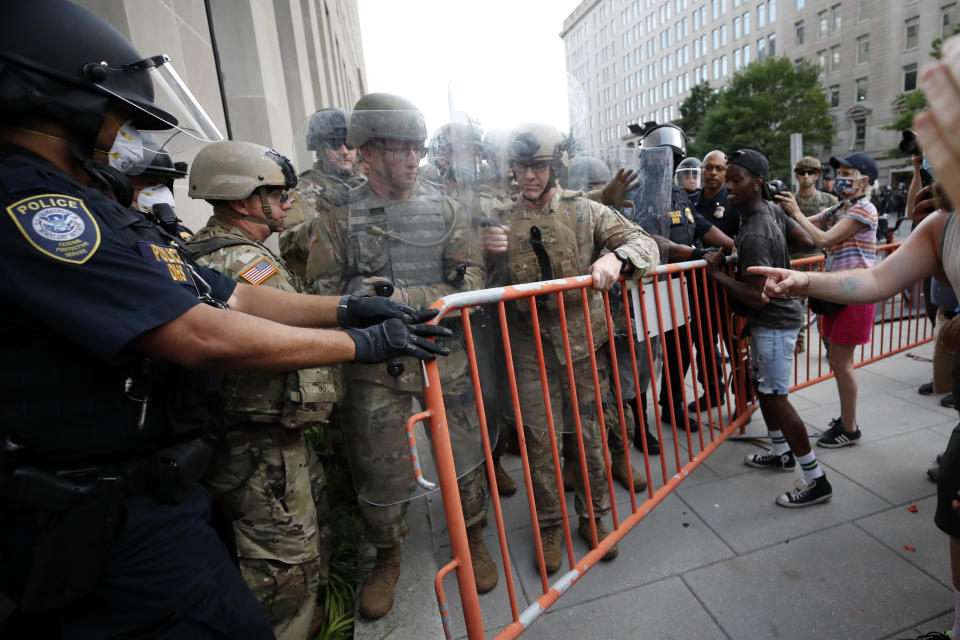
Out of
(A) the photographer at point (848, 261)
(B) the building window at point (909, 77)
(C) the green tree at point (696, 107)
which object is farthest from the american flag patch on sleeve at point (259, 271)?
(C) the green tree at point (696, 107)

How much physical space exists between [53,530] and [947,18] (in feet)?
156

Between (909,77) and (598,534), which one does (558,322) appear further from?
(909,77)

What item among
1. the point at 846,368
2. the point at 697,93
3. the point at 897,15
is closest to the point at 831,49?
the point at 897,15

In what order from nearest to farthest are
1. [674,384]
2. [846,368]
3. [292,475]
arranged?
[292,475]
[846,368]
[674,384]

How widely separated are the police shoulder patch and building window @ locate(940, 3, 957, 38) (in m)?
45.4

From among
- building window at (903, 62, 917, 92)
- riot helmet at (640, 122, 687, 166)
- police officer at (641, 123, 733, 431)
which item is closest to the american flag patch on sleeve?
police officer at (641, 123, 733, 431)

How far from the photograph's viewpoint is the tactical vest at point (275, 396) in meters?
1.79

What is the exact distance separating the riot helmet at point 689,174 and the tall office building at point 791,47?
1605 cm

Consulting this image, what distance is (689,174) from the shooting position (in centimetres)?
479

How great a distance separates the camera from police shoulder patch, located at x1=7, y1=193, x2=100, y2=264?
100cm

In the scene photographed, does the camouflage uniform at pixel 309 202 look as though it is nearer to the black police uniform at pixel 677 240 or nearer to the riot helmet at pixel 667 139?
the black police uniform at pixel 677 240

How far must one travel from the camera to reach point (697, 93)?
41.7m

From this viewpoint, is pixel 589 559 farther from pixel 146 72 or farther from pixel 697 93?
pixel 697 93

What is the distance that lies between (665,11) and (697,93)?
24.4 meters
